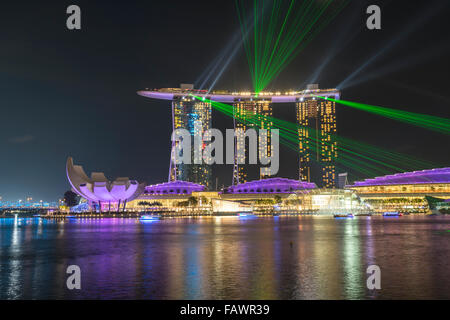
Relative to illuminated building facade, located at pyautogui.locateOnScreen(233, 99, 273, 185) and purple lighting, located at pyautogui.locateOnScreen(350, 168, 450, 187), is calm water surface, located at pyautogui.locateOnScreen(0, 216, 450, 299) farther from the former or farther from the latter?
illuminated building facade, located at pyautogui.locateOnScreen(233, 99, 273, 185)

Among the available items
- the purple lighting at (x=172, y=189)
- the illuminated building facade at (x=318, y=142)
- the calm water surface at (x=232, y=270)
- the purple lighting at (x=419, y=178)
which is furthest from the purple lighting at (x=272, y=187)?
the calm water surface at (x=232, y=270)

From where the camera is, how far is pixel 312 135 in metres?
170

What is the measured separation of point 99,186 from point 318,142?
298ft

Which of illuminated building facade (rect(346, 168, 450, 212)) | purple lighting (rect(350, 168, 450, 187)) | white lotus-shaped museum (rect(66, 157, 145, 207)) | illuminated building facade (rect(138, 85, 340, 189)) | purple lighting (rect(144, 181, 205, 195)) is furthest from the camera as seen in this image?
illuminated building facade (rect(138, 85, 340, 189))

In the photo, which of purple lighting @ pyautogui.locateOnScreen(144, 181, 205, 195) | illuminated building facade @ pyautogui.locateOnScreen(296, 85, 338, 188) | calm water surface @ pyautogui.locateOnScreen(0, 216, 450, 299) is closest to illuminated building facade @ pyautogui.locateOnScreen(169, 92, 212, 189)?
purple lighting @ pyautogui.locateOnScreen(144, 181, 205, 195)

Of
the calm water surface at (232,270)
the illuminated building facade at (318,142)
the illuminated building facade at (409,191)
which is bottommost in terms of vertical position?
the calm water surface at (232,270)

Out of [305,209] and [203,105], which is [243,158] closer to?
[203,105]

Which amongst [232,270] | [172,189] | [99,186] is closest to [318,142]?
[172,189]

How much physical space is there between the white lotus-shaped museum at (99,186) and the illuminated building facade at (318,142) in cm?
7812

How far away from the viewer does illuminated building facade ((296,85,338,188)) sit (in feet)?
552

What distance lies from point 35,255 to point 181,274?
1472cm

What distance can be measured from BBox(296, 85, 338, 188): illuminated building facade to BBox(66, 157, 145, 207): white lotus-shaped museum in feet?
256

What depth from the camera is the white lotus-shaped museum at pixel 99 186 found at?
10412 cm

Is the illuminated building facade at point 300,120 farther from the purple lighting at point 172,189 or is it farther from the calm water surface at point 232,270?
the calm water surface at point 232,270
